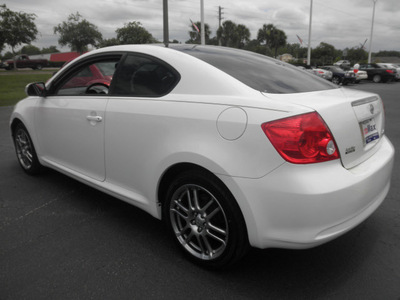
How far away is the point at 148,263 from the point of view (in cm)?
244

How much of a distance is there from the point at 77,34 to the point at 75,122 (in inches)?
1955

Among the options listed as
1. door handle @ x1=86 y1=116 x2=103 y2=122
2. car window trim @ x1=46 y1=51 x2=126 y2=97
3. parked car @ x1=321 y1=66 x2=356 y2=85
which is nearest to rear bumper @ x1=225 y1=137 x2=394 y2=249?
door handle @ x1=86 y1=116 x2=103 y2=122

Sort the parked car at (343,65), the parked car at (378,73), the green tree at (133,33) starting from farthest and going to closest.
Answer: the green tree at (133,33) → the parked car at (343,65) → the parked car at (378,73)

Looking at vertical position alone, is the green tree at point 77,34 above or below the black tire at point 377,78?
above

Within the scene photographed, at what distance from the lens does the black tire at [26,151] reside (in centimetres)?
407

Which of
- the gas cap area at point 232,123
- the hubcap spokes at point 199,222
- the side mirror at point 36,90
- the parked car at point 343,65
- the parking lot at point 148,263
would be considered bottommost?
the parking lot at point 148,263

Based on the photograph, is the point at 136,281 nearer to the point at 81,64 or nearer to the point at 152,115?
the point at 152,115

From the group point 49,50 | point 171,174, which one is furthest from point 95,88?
point 49,50

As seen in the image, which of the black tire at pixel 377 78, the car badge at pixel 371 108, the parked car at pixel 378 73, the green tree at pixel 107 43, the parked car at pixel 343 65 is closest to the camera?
the car badge at pixel 371 108

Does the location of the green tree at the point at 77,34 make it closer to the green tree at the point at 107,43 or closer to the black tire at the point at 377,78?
the green tree at the point at 107,43

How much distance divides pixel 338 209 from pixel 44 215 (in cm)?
262

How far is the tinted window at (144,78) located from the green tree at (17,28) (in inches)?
1450

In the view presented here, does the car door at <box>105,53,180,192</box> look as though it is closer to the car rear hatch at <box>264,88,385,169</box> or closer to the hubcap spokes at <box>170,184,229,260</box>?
the hubcap spokes at <box>170,184,229,260</box>

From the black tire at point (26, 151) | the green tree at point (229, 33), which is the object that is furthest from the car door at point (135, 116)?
the green tree at point (229, 33)
